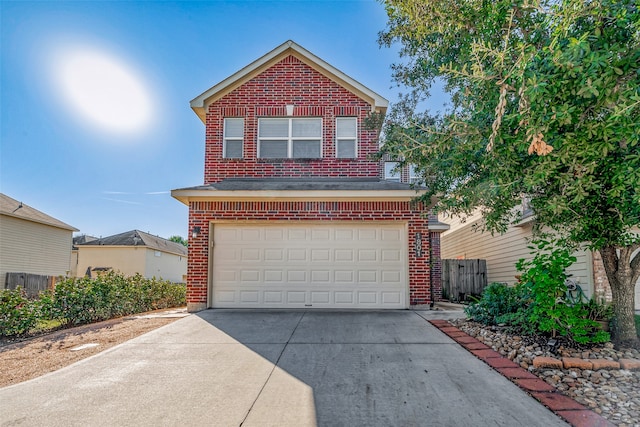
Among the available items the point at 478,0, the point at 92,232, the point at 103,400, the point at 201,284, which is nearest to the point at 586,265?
the point at 478,0

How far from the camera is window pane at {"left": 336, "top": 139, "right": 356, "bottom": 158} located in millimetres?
10914

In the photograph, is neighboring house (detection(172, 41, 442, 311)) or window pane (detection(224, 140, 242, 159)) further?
window pane (detection(224, 140, 242, 159))

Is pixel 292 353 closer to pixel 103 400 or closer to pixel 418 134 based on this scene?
pixel 103 400

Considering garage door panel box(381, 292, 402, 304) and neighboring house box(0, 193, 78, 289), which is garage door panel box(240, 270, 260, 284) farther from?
neighboring house box(0, 193, 78, 289)

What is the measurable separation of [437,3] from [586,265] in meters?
7.97

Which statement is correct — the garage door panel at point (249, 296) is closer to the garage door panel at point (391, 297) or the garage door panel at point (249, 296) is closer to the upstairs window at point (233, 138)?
the garage door panel at point (391, 297)

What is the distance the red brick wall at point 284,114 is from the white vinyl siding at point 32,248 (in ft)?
36.3

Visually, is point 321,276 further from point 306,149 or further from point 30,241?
point 30,241

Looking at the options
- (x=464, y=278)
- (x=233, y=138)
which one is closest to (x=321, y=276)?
(x=233, y=138)

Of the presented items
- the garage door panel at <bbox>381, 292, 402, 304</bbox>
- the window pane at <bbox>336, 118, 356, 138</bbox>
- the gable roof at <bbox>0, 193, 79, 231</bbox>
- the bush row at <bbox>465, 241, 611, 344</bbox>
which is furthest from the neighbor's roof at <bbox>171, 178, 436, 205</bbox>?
the gable roof at <bbox>0, 193, 79, 231</bbox>

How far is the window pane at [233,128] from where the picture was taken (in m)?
11.1

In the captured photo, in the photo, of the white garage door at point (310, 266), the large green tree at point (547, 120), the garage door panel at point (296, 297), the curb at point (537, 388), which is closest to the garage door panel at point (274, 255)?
the white garage door at point (310, 266)

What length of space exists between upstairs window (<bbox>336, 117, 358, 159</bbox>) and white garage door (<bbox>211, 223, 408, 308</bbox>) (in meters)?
2.42

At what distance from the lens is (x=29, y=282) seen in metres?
17.1
